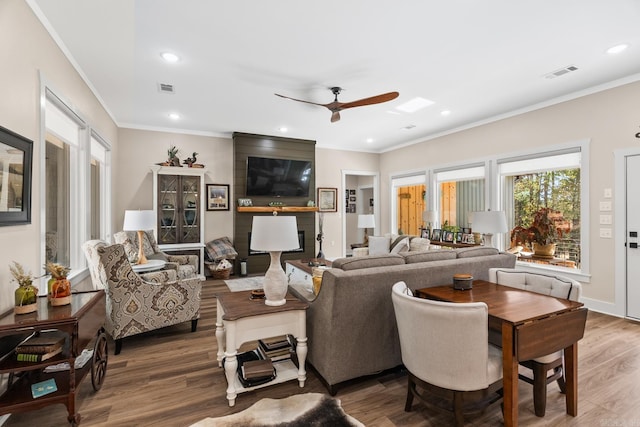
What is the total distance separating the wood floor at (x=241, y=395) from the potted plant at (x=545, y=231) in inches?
75.2

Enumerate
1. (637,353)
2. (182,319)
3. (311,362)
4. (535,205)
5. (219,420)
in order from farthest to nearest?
(535,205)
(182,319)
(637,353)
(311,362)
(219,420)

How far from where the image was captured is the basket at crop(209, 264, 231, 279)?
19.5ft

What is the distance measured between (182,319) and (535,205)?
5284mm

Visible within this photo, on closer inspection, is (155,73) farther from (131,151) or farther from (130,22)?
(131,151)

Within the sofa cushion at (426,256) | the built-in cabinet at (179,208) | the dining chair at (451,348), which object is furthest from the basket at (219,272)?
the dining chair at (451,348)

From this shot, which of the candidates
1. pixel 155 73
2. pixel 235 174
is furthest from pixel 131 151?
pixel 155 73

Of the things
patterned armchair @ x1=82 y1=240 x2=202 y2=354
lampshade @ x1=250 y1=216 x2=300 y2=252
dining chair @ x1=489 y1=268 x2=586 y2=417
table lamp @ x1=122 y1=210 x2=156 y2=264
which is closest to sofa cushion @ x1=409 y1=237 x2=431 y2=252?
dining chair @ x1=489 y1=268 x2=586 y2=417

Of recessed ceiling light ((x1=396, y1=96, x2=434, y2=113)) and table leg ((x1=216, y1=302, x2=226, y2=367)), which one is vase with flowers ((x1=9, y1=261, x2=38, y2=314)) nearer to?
table leg ((x1=216, y1=302, x2=226, y2=367))

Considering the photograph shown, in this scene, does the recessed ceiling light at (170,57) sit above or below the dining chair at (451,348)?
above

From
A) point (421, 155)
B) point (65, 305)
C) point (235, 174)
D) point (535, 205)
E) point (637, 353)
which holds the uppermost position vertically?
point (421, 155)

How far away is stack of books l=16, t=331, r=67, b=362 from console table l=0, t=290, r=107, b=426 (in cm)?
3

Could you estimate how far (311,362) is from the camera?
2471mm

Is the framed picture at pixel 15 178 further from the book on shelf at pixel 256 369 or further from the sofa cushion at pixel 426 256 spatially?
the sofa cushion at pixel 426 256

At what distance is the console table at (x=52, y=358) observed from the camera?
173 cm
